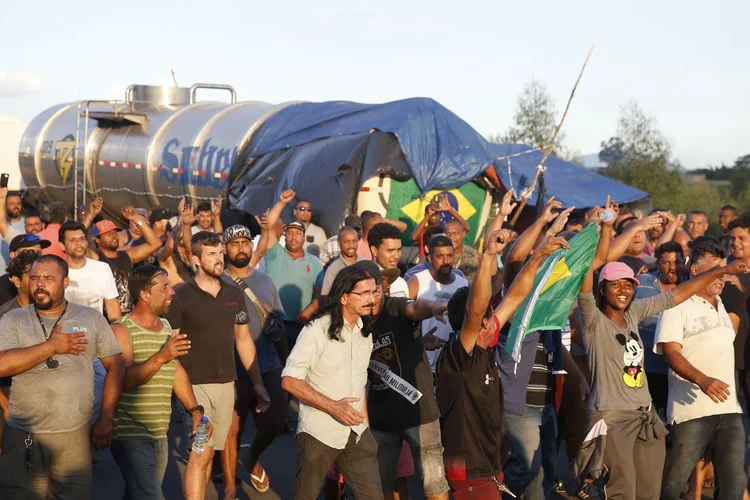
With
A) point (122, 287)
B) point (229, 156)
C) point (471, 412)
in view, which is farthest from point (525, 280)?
point (229, 156)

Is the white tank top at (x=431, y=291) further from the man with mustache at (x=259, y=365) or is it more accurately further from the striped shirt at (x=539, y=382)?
the man with mustache at (x=259, y=365)

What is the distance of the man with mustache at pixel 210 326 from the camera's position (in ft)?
24.4

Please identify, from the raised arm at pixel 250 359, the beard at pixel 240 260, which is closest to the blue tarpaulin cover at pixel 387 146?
the beard at pixel 240 260

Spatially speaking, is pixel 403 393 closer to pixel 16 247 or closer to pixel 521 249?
pixel 521 249

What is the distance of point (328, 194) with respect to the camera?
15469 mm

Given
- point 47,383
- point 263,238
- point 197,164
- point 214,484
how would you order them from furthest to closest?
point 197,164, point 263,238, point 214,484, point 47,383

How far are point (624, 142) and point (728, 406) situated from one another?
82.8 ft

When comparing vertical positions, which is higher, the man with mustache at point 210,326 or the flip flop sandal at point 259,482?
the man with mustache at point 210,326

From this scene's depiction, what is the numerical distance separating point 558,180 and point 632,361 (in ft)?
41.0

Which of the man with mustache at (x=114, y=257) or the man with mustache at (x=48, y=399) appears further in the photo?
the man with mustache at (x=114, y=257)

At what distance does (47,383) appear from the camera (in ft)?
19.1

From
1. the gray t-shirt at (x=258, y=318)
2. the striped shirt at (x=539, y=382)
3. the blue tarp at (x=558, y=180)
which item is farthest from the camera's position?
the blue tarp at (x=558, y=180)

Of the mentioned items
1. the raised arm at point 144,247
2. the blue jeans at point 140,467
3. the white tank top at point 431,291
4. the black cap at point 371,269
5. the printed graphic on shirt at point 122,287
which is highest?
the black cap at point 371,269

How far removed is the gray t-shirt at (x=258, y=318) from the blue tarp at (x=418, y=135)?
691 centimetres
